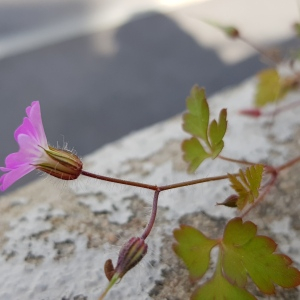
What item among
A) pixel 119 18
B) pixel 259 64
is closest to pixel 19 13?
pixel 119 18

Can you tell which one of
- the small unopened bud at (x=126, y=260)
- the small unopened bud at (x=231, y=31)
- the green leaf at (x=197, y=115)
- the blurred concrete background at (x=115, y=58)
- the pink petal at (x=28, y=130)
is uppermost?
the blurred concrete background at (x=115, y=58)

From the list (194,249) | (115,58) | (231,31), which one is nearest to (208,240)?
(194,249)

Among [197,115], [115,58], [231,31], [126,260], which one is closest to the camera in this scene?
[126,260]

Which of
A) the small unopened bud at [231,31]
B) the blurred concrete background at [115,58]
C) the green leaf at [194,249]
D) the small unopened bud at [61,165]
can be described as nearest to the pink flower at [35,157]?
the small unopened bud at [61,165]

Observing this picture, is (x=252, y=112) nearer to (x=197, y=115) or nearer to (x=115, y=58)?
(x=197, y=115)

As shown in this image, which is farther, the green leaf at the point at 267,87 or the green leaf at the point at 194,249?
the green leaf at the point at 267,87

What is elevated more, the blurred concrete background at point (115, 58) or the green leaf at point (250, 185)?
the blurred concrete background at point (115, 58)

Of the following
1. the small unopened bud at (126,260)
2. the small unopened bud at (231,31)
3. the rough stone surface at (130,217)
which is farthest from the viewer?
the small unopened bud at (231,31)

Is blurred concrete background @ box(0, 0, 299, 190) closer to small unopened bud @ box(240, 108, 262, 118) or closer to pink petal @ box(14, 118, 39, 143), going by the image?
small unopened bud @ box(240, 108, 262, 118)

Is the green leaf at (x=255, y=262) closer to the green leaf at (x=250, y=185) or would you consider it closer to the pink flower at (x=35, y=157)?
the green leaf at (x=250, y=185)
